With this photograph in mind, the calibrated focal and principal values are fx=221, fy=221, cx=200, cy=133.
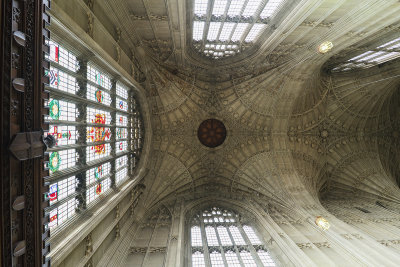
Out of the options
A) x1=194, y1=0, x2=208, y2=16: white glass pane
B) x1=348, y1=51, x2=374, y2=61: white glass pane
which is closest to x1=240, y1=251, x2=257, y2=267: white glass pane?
x1=194, y1=0, x2=208, y2=16: white glass pane

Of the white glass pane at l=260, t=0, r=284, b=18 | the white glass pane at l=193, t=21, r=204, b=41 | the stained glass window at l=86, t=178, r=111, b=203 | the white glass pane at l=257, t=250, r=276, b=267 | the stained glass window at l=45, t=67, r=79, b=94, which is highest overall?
the white glass pane at l=260, t=0, r=284, b=18

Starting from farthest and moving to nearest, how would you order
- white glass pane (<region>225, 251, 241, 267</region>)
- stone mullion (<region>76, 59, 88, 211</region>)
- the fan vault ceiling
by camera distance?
the fan vault ceiling → white glass pane (<region>225, 251, 241, 267</region>) → stone mullion (<region>76, 59, 88, 211</region>)

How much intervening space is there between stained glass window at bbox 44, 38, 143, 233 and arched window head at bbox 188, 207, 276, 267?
585 centimetres

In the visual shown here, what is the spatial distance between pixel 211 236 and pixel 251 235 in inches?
96.2

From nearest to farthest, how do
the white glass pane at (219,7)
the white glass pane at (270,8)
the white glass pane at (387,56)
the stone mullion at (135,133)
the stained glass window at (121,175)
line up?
the white glass pane at (270,8)
the white glass pane at (219,7)
the stained glass window at (121,175)
the white glass pane at (387,56)
the stone mullion at (135,133)

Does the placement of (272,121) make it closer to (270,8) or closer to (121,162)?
(270,8)

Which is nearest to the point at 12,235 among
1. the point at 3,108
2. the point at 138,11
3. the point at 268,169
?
the point at 3,108

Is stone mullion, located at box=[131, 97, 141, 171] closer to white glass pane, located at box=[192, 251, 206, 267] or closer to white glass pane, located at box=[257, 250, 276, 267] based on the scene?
white glass pane, located at box=[192, 251, 206, 267]

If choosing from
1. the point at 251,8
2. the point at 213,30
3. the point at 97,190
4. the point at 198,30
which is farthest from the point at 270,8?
the point at 97,190

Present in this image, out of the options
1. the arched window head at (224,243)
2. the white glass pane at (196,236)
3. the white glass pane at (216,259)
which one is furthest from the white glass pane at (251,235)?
the white glass pane at (196,236)

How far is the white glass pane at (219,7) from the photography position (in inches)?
430

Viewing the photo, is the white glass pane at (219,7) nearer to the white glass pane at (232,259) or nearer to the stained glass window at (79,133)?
the stained glass window at (79,133)

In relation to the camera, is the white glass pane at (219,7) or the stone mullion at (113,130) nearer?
the white glass pane at (219,7)

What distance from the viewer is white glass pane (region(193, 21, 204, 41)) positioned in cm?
1219
